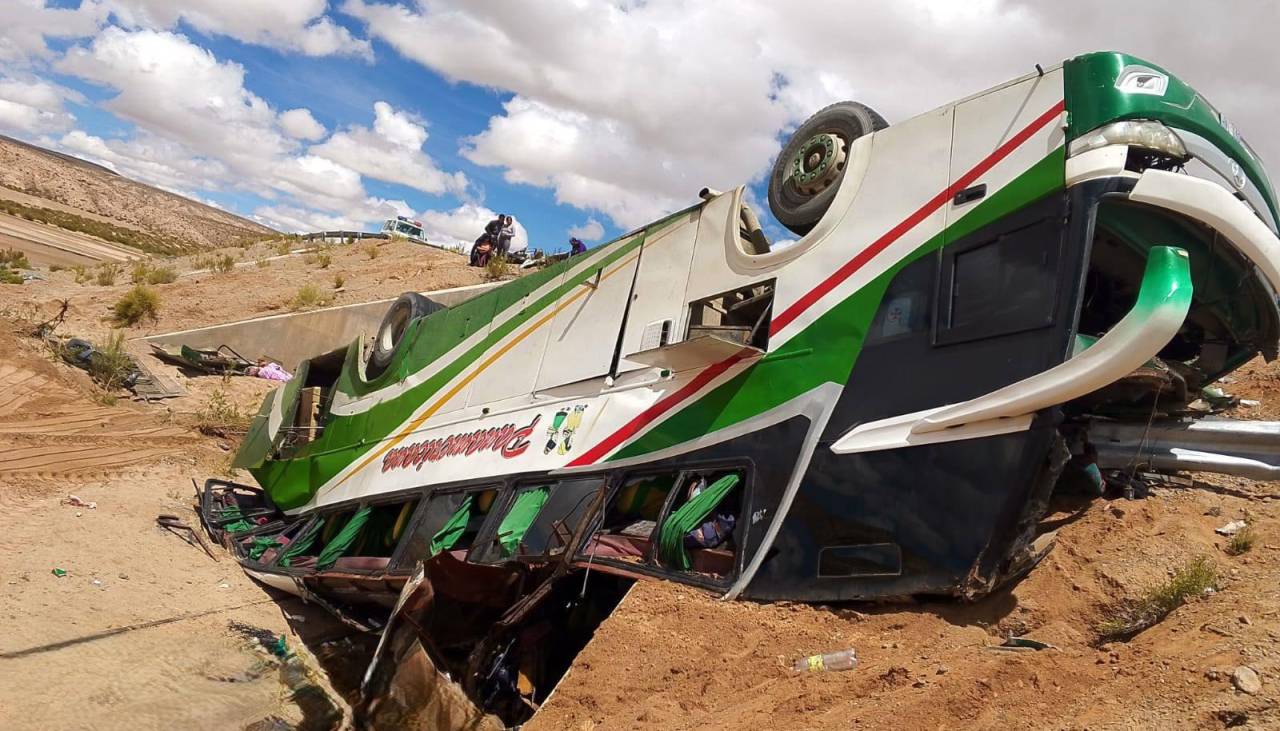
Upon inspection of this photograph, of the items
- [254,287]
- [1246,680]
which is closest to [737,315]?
[1246,680]

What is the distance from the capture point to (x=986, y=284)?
387 cm

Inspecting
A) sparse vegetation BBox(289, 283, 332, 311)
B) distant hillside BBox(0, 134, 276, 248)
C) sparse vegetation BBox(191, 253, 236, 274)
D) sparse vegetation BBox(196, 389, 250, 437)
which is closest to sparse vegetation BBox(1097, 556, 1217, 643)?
sparse vegetation BBox(196, 389, 250, 437)

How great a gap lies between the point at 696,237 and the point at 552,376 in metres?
1.72

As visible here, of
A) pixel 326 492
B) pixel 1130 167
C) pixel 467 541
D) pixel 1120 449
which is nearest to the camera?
pixel 1130 167

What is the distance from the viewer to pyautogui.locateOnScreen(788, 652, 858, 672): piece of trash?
3.60m

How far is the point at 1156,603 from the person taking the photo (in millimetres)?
3775

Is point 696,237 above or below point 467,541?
above

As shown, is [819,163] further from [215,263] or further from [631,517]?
[215,263]

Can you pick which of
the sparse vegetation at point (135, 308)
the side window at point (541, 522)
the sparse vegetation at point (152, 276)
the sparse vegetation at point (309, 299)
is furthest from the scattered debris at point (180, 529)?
the sparse vegetation at point (152, 276)

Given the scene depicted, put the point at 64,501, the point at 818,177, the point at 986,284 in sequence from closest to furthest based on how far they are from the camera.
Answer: the point at 986,284 → the point at 818,177 → the point at 64,501

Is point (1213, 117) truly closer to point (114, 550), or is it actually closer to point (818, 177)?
point (818, 177)

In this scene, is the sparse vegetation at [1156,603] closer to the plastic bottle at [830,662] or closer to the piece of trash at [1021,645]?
the piece of trash at [1021,645]

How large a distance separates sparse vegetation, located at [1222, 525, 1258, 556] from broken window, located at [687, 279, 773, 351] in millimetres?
2777

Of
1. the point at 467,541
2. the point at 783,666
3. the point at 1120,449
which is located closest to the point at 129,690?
the point at 467,541
